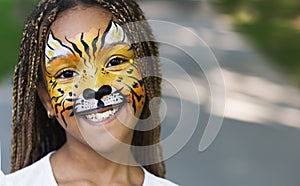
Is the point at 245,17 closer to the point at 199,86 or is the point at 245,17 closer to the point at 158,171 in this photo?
the point at 199,86

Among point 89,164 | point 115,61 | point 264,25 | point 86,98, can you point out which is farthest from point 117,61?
point 264,25

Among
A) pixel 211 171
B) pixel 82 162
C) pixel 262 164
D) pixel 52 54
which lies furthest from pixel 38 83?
pixel 262 164

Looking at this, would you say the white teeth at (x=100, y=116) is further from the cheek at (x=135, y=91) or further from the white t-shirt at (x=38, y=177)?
the white t-shirt at (x=38, y=177)

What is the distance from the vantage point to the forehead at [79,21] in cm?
123

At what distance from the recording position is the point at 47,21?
1.25 meters

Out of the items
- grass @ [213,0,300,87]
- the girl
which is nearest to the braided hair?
the girl

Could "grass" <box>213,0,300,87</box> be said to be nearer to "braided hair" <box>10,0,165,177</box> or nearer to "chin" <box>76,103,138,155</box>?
"braided hair" <box>10,0,165,177</box>

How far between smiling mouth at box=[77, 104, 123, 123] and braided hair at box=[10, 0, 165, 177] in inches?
3.1

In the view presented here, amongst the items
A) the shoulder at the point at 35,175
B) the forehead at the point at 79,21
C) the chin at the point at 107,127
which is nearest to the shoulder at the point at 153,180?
Answer: the chin at the point at 107,127

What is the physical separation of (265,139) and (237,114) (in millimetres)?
96

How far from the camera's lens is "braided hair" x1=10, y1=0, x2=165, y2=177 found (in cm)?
126

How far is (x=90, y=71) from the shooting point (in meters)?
1.23

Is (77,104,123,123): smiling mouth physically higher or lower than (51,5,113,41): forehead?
lower

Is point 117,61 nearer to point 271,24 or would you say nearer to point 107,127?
point 107,127
